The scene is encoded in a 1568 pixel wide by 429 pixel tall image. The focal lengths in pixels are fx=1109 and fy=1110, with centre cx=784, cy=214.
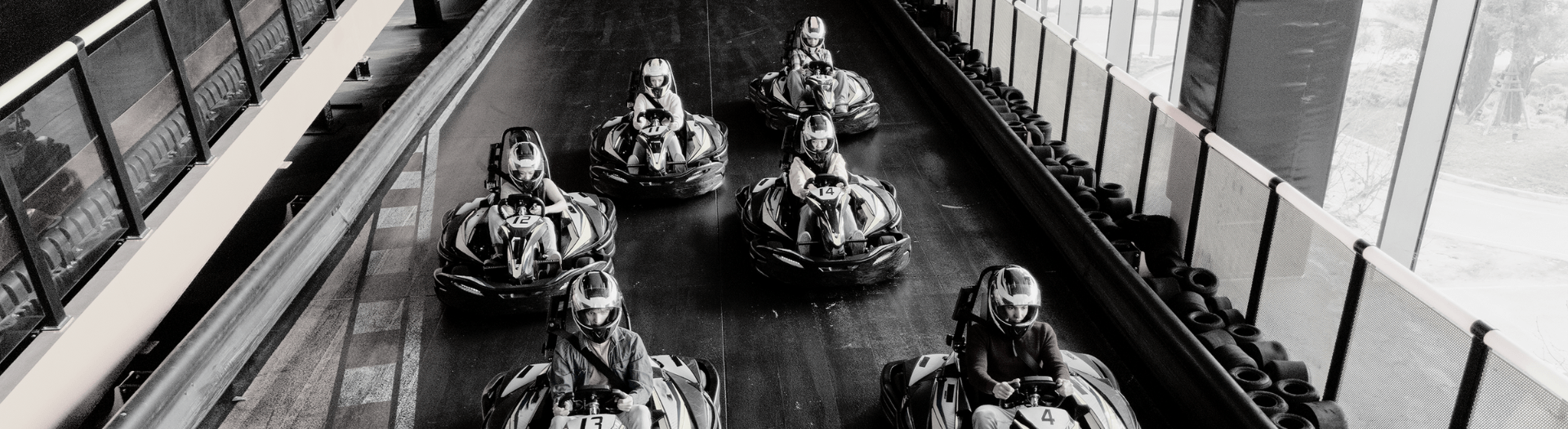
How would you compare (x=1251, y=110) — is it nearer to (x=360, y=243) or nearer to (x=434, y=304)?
(x=434, y=304)

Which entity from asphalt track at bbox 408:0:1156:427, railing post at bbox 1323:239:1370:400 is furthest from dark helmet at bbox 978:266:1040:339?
railing post at bbox 1323:239:1370:400

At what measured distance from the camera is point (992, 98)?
10172mm

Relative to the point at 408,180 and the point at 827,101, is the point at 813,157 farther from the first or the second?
the point at 408,180

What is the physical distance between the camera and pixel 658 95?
8883 millimetres

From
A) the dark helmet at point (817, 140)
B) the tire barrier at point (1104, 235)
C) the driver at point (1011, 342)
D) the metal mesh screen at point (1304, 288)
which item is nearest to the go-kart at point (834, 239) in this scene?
the dark helmet at point (817, 140)

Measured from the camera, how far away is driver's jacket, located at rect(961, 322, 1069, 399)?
15.8 feet

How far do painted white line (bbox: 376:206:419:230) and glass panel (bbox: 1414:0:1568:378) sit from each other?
22.3ft

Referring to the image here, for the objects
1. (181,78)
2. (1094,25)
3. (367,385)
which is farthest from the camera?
(1094,25)

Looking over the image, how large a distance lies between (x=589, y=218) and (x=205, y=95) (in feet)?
7.98

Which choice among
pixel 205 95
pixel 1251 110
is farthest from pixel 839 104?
pixel 205 95

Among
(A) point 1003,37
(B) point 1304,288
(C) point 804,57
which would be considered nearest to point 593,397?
(B) point 1304,288

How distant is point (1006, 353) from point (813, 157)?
9.43 feet

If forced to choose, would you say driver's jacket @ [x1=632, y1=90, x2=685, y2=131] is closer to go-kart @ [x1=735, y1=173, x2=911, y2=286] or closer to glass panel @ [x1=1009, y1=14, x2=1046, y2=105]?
go-kart @ [x1=735, y1=173, x2=911, y2=286]

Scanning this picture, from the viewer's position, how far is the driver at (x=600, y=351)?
Result: 4.90 metres
